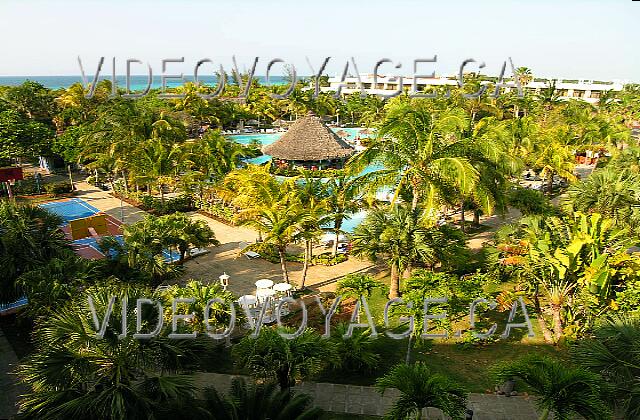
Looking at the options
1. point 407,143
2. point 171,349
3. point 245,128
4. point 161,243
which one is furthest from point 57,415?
point 245,128

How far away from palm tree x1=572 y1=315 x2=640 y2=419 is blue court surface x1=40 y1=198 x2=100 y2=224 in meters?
26.2

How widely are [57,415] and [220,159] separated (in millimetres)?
23479

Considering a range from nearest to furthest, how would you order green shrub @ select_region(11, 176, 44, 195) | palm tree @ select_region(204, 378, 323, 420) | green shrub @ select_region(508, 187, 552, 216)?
palm tree @ select_region(204, 378, 323, 420) < green shrub @ select_region(508, 187, 552, 216) < green shrub @ select_region(11, 176, 44, 195)

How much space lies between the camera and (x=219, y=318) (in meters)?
12.5

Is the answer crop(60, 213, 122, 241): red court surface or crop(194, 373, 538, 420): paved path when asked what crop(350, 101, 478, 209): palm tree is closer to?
crop(194, 373, 538, 420): paved path

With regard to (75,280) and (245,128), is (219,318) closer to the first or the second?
(75,280)

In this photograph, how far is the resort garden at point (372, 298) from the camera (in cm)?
822

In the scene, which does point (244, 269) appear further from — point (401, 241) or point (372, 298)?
point (401, 241)

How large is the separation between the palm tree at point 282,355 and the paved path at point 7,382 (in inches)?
209

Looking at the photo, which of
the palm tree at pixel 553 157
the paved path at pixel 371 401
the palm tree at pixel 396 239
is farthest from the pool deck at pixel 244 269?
the palm tree at pixel 553 157

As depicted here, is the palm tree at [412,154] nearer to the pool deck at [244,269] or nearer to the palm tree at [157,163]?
the pool deck at [244,269]

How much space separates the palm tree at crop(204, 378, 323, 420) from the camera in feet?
27.1

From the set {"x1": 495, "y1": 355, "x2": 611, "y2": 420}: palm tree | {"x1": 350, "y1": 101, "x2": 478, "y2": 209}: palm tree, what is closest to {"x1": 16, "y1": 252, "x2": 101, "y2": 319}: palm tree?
{"x1": 350, "y1": 101, "x2": 478, "y2": 209}: palm tree

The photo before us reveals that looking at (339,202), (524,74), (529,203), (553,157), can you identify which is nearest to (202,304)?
(339,202)
